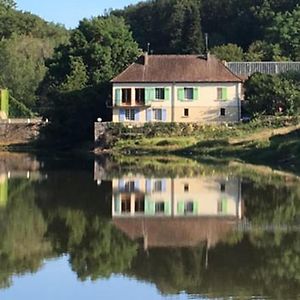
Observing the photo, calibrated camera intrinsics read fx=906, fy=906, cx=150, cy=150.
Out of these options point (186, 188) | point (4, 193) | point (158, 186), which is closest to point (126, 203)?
point (186, 188)

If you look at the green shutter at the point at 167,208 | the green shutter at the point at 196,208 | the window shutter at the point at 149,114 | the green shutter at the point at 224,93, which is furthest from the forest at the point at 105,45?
the green shutter at the point at 196,208

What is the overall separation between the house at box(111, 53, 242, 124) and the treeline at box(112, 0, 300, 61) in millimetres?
18740

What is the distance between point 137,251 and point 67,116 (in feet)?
160

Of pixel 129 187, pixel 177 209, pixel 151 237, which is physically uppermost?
pixel 129 187

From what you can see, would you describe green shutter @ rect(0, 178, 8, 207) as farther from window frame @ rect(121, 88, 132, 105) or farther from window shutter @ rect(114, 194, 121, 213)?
window frame @ rect(121, 88, 132, 105)

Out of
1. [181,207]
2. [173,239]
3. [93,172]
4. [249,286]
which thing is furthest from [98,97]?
[249,286]

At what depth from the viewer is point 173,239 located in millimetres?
20719

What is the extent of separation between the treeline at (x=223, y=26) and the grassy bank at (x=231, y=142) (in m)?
24.6

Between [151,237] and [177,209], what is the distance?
6.32 metres

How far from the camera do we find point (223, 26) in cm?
11238

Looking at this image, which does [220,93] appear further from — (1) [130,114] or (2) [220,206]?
(2) [220,206]

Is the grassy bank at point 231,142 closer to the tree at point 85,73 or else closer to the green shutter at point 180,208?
the tree at point 85,73

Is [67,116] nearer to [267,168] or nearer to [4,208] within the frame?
[267,168]

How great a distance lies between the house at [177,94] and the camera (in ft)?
219
